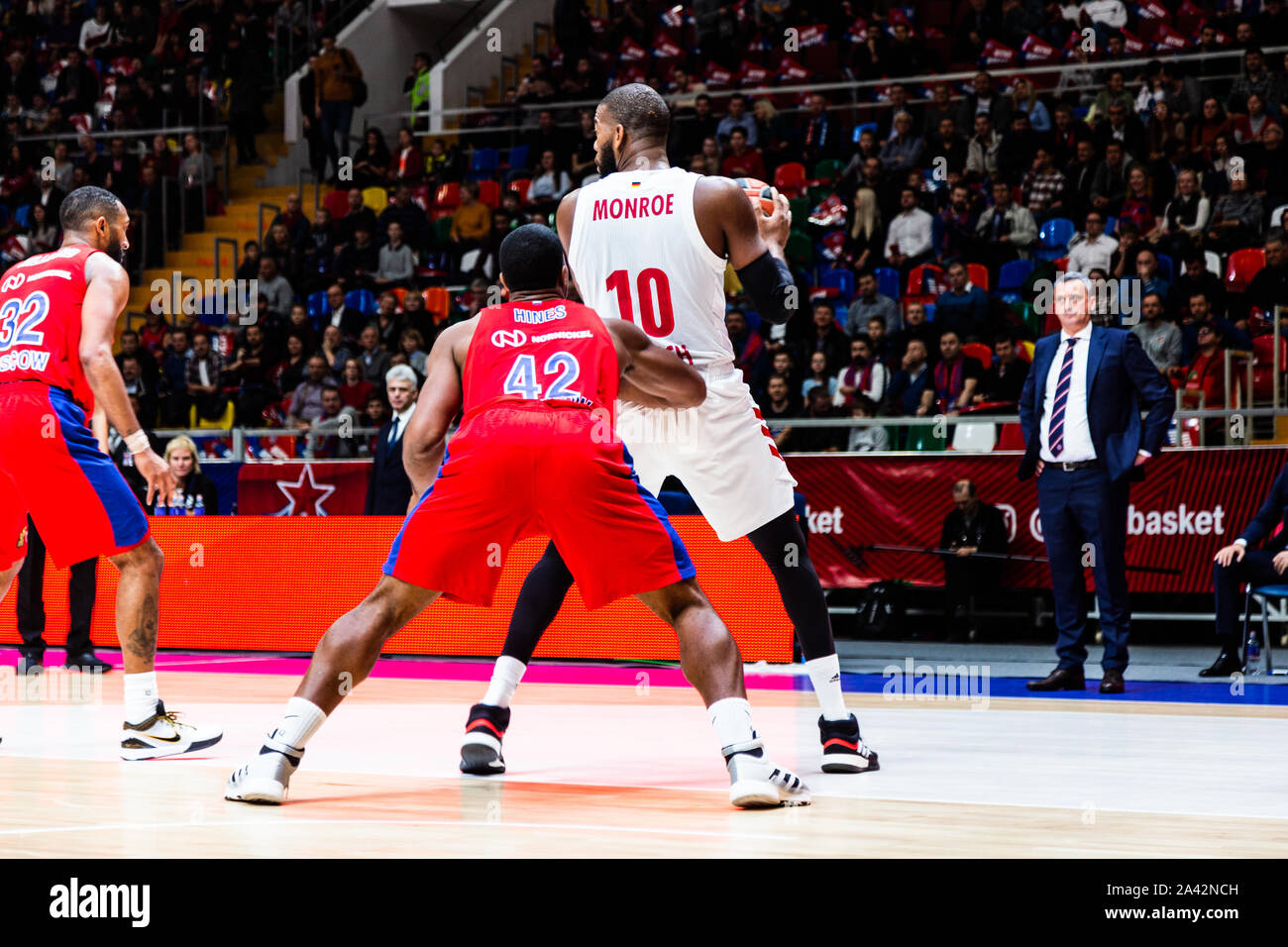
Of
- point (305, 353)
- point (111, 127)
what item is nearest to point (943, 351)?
point (305, 353)

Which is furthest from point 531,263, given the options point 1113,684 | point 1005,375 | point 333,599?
point 1005,375

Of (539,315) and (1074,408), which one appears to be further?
(1074,408)

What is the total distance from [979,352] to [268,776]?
977 cm

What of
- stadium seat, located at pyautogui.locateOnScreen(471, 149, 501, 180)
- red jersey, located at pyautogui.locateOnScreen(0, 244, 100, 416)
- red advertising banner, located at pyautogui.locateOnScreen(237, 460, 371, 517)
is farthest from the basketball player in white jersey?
stadium seat, located at pyautogui.locateOnScreen(471, 149, 501, 180)

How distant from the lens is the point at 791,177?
1584 cm

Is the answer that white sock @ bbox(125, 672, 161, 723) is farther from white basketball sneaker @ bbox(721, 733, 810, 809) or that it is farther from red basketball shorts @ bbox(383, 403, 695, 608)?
white basketball sneaker @ bbox(721, 733, 810, 809)

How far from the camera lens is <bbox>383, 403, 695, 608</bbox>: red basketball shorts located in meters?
3.93

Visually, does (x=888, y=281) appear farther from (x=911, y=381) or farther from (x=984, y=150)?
(x=911, y=381)

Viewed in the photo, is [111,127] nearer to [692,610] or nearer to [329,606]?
[329,606]

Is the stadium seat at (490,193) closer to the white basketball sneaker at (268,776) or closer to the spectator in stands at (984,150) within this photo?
the spectator in stands at (984,150)

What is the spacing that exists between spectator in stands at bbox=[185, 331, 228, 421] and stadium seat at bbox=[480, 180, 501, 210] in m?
3.71

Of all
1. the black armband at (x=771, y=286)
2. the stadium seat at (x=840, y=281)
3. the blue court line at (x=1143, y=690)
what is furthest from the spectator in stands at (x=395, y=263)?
the black armband at (x=771, y=286)

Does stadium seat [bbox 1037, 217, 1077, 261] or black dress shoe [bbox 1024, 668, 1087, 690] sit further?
stadium seat [bbox 1037, 217, 1077, 261]

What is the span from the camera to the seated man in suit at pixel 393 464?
10.4 metres
